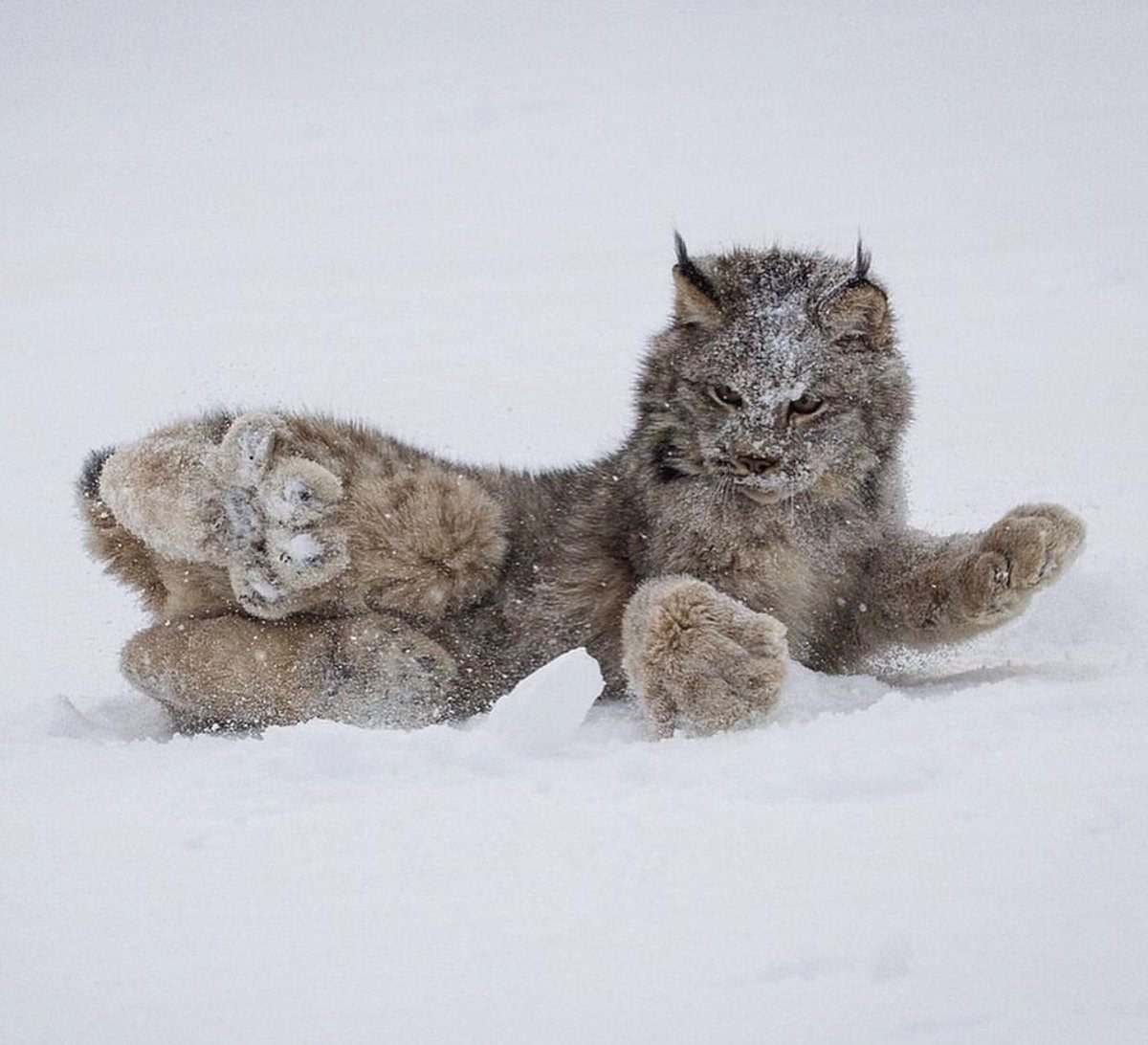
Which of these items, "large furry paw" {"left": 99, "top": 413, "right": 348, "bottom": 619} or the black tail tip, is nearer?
"large furry paw" {"left": 99, "top": 413, "right": 348, "bottom": 619}

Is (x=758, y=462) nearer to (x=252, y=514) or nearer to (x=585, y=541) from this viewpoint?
(x=585, y=541)

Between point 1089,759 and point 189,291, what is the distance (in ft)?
36.6

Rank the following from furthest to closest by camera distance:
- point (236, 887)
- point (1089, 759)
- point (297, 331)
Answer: point (297, 331) → point (1089, 759) → point (236, 887)

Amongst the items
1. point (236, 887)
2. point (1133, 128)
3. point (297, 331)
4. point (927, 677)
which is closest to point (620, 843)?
point (236, 887)

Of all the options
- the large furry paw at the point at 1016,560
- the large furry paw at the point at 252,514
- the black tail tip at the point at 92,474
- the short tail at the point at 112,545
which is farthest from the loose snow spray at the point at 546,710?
the black tail tip at the point at 92,474

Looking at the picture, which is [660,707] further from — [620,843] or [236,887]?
[236,887]

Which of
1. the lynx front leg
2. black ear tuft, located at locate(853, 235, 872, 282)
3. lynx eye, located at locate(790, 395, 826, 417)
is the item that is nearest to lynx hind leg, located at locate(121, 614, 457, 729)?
lynx eye, located at locate(790, 395, 826, 417)

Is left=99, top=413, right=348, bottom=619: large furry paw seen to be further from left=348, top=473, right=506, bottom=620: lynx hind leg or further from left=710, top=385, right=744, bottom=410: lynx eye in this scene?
left=710, top=385, right=744, bottom=410: lynx eye

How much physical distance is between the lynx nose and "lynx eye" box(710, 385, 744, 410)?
0.60 ft

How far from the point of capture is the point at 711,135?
17188 millimetres

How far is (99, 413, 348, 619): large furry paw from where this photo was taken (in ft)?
15.5

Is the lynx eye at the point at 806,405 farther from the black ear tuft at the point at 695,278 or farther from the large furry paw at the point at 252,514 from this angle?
the large furry paw at the point at 252,514

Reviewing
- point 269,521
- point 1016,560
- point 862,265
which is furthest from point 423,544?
point 1016,560

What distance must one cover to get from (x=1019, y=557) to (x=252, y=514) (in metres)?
2.21
